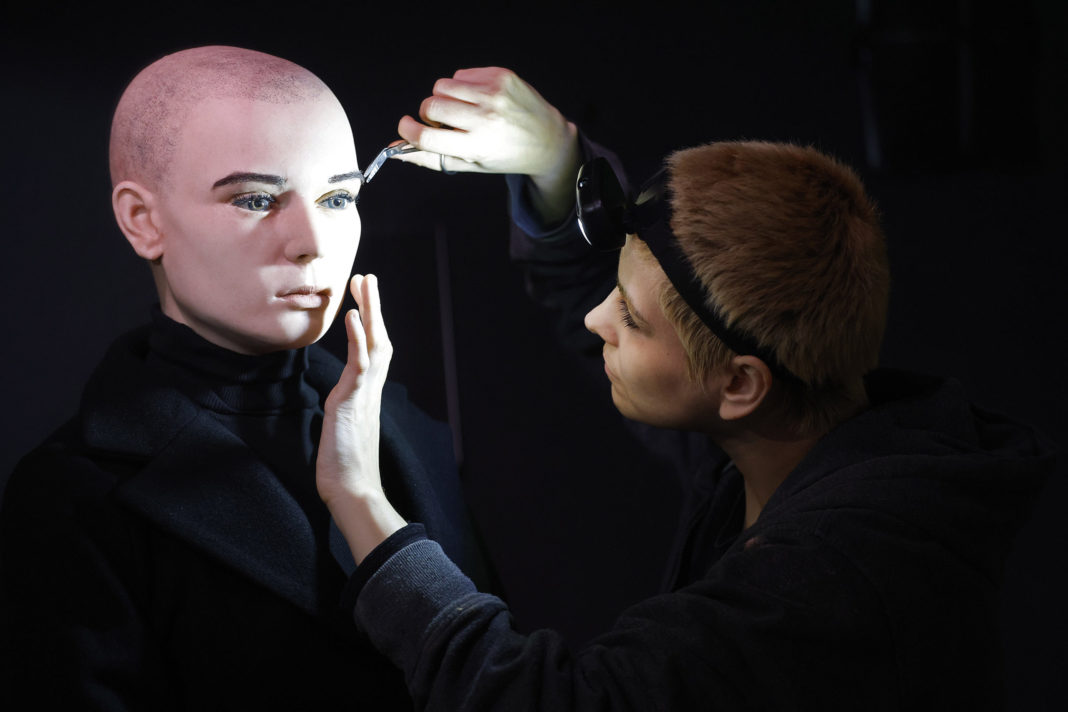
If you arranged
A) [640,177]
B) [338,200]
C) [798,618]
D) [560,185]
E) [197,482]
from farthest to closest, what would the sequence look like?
[640,177]
[560,185]
[338,200]
[197,482]
[798,618]

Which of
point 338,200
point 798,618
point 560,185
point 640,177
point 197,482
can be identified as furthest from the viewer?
point 640,177

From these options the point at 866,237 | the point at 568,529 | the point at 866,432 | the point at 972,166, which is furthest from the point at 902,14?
the point at 568,529

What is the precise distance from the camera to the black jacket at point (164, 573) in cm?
102

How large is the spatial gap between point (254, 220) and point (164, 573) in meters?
0.39

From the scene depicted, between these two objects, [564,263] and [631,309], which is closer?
[631,309]

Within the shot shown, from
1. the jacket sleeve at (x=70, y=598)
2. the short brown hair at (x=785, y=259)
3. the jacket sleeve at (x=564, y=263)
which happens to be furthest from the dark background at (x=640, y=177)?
the short brown hair at (x=785, y=259)

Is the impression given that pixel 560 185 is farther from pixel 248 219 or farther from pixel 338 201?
pixel 248 219

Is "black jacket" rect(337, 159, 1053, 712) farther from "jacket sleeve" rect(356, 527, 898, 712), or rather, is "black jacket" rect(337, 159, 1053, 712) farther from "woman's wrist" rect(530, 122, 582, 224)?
"woman's wrist" rect(530, 122, 582, 224)

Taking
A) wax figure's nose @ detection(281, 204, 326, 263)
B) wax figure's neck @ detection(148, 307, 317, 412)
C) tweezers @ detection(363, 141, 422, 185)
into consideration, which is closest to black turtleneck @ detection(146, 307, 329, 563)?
wax figure's neck @ detection(148, 307, 317, 412)

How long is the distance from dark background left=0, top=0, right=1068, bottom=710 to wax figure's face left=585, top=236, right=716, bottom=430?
18.7 inches

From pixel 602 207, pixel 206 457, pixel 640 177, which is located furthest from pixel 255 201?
pixel 640 177

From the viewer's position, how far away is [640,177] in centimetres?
182

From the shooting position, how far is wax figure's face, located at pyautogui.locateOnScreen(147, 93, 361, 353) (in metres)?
1.11

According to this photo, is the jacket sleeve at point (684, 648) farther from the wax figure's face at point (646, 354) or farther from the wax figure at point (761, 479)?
the wax figure's face at point (646, 354)
